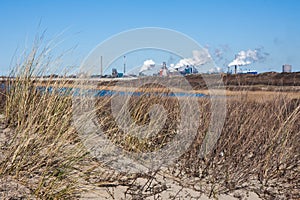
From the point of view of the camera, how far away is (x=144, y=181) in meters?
3.80

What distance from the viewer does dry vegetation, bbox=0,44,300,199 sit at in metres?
3.32

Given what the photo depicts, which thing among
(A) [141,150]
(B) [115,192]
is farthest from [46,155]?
(A) [141,150]

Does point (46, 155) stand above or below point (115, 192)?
above

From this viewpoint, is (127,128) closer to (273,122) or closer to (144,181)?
(144,181)

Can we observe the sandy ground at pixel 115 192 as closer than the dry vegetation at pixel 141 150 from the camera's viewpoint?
Yes

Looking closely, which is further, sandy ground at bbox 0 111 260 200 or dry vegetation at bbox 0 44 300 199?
dry vegetation at bbox 0 44 300 199

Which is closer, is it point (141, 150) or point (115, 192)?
point (115, 192)

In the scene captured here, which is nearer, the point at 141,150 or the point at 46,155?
the point at 46,155

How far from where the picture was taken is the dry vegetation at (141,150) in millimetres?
3316

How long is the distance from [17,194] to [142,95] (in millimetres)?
2803

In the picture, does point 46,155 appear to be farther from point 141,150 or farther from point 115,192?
point 141,150

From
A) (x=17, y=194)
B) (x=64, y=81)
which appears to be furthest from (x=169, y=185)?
(x=64, y=81)

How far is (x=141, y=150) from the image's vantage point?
4.63 metres

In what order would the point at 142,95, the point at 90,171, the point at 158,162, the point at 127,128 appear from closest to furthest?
the point at 90,171 < the point at 158,162 < the point at 127,128 < the point at 142,95
